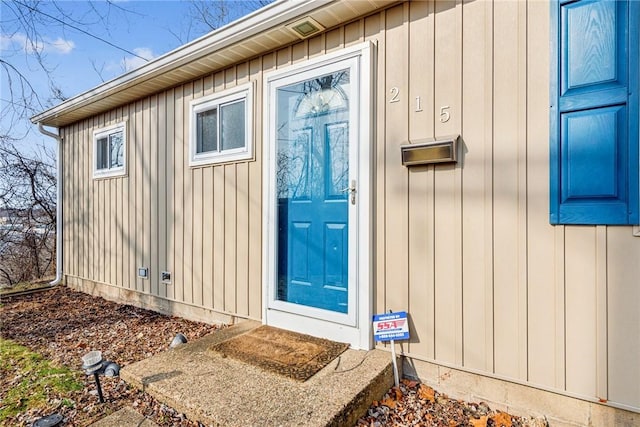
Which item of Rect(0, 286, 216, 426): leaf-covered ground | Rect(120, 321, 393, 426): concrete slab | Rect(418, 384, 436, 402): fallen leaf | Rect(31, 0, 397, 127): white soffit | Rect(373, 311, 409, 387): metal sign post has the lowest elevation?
Rect(0, 286, 216, 426): leaf-covered ground

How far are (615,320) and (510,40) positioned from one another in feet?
5.32

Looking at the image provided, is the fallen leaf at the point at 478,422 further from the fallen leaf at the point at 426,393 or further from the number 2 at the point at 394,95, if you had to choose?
the number 2 at the point at 394,95

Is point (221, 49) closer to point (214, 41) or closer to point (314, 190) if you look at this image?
point (214, 41)

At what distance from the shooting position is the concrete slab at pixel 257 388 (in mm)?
1690

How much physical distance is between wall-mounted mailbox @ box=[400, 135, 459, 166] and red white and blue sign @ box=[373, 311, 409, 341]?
3.37 feet

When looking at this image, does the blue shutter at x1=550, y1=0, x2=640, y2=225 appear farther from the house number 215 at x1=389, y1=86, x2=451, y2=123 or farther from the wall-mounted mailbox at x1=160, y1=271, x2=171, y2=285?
the wall-mounted mailbox at x1=160, y1=271, x2=171, y2=285

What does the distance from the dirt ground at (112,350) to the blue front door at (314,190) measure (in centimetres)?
83

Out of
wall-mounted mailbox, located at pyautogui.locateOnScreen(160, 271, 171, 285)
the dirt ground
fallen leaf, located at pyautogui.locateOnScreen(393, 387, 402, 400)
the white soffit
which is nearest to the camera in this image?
the dirt ground

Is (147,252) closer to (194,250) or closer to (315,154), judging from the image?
(194,250)

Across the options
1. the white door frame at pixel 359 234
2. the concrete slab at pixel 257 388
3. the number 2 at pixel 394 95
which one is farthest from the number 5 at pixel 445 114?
the concrete slab at pixel 257 388

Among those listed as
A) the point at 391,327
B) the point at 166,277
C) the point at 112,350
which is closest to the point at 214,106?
the point at 166,277

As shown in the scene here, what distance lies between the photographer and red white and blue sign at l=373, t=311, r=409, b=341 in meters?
2.28

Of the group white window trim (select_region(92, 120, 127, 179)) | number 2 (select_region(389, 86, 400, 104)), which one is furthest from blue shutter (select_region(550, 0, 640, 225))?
white window trim (select_region(92, 120, 127, 179))

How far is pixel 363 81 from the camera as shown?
8.16 feet
